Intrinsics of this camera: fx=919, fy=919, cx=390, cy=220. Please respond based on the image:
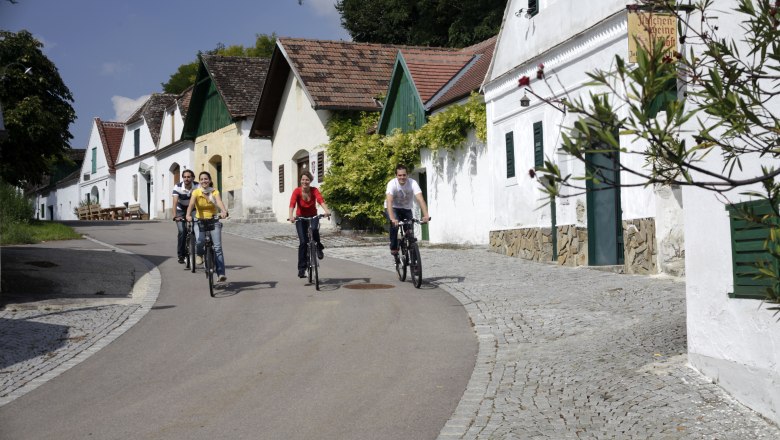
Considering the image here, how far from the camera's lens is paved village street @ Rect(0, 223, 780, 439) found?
6.31 m

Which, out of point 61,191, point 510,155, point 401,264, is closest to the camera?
point 401,264

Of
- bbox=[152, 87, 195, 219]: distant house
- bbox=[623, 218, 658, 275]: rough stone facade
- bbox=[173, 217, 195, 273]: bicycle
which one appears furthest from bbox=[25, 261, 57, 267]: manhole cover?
bbox=[152, 87, 195, 219]: distant house

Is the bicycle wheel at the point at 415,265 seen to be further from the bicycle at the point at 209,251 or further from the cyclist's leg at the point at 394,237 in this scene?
the bicycle at the point at 209,251

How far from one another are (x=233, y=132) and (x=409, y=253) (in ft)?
90.6

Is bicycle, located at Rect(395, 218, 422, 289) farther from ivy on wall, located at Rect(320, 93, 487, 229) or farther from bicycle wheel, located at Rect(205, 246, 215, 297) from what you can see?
ivy on wall, located at Rect(320, 93, 487, 229)

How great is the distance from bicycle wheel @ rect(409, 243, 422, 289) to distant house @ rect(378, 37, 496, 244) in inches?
302

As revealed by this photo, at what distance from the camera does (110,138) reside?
2490 inches

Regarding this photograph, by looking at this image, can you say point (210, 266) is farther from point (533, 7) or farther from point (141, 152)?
point (141, 152)

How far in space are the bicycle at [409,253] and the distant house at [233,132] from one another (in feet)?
80.1

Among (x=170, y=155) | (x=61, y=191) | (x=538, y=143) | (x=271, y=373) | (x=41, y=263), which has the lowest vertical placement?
(x=271, y=373)

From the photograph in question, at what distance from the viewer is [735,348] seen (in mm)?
7078

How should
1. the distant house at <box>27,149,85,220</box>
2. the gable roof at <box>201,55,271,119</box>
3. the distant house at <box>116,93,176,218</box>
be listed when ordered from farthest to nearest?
1. the distant house at <box>27,149,85,220</box>
2. the distant house at <box>116,93,176,218</box>
3. the gable roof at <box>201,55,271,119</box>

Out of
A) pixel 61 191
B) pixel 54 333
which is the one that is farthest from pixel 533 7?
pixel 61 191

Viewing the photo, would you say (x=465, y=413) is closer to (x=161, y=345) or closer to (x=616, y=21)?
(x=161, y=345)
